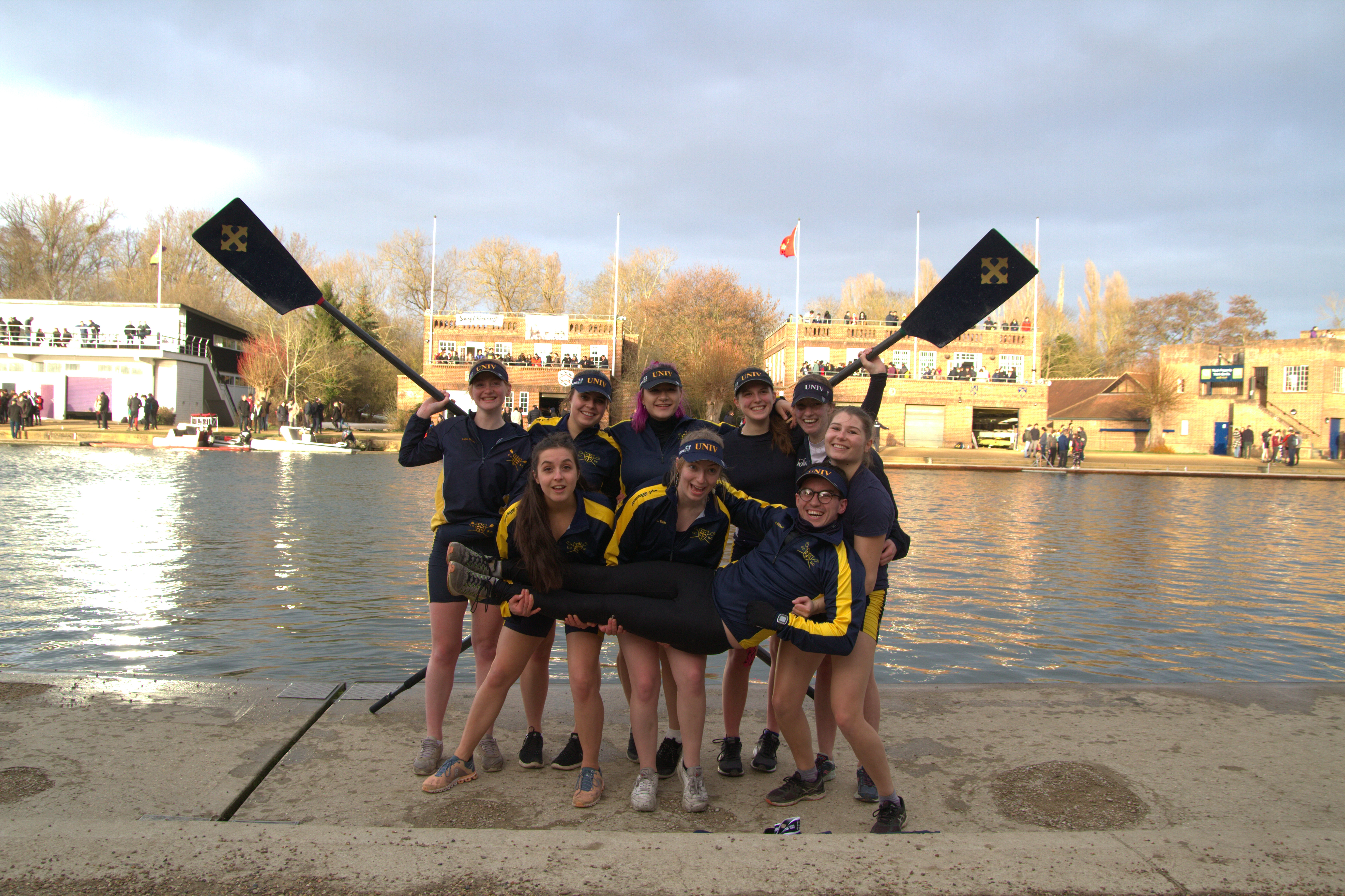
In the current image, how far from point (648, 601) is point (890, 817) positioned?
4.43ft

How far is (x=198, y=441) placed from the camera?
34438 mm

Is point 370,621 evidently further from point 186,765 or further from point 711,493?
point 711,493

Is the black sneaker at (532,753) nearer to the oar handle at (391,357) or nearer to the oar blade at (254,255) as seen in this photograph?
the oar handle at (391,357)

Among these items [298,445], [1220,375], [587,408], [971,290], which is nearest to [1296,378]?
[1220,375]

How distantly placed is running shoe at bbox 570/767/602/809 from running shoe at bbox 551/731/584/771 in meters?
0.31

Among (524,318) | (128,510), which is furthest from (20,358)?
(128,510)

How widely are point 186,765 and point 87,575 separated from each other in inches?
269

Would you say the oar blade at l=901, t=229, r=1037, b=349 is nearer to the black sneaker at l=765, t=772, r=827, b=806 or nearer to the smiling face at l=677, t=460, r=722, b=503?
the smiling face at l=677, t=460, r=722, b=503

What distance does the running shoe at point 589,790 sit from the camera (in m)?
3.71

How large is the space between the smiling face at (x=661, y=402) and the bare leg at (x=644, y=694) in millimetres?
1142

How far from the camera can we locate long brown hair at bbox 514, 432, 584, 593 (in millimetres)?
3824

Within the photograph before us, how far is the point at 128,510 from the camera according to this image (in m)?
14.8

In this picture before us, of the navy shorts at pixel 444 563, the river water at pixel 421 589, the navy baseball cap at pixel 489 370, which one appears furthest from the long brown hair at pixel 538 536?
the river water at pixel 421 589

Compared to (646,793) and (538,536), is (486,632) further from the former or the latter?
(646,793)
